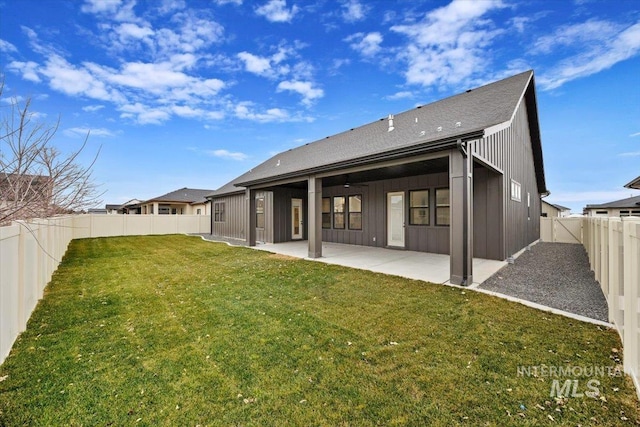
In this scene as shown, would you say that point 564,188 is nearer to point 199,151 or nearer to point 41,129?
point 199,151

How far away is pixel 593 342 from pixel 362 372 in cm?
274

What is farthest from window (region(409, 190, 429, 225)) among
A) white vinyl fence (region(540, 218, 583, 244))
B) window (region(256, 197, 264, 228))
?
white vinyl fence (region(540, 218, 583, 244))

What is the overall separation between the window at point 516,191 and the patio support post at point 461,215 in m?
4.89

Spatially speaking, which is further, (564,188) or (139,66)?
(564,188)

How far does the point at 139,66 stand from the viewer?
9008 millimetres

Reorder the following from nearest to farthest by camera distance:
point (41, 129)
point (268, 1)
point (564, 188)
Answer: point (41, 129)
point (268, 1)
point (564, 188)

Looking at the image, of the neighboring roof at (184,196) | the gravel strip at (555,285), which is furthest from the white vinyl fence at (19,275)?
the neighboring roof at (184,196)

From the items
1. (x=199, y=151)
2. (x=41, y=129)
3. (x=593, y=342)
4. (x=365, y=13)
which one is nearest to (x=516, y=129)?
(x=365, y=13)

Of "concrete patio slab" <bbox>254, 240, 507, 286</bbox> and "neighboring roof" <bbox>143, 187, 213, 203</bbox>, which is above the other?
"neighboring roof" <bbox>143, 187, 213, 203</bbox>

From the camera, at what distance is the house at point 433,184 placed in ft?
18.2

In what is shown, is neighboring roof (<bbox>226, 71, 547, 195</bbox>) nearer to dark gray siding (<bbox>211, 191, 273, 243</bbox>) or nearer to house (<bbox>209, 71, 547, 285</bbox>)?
house (<bbox>209, 71, 547, 285</bbox>)

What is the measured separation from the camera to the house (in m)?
5.55

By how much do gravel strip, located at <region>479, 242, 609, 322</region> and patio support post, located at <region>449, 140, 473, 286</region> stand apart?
0.48 meters

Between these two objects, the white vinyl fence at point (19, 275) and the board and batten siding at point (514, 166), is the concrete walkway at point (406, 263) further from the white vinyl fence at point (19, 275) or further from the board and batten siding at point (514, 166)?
the white vinyl fence at point (19, 275)
